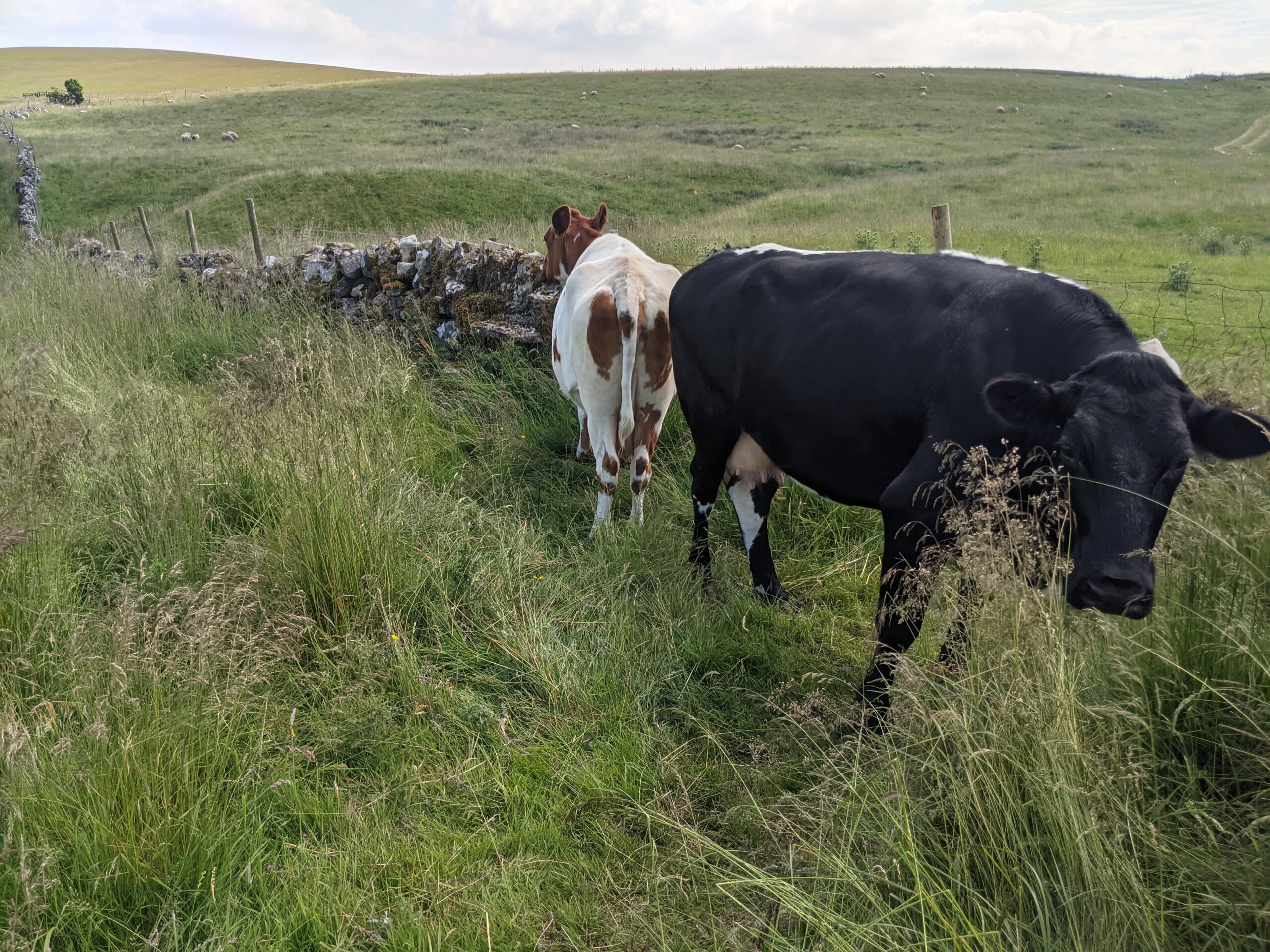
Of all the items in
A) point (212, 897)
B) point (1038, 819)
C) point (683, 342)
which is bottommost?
point (212, 897)

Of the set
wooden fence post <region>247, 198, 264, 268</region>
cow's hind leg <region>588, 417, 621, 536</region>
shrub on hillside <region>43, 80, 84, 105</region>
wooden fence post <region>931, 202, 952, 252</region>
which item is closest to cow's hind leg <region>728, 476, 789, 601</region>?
cow's hind leg <region>588, 417, 621, 536</region>

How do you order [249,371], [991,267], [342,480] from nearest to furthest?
[991,267] → [342,480] → [249,371]

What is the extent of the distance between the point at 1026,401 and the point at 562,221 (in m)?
5.64

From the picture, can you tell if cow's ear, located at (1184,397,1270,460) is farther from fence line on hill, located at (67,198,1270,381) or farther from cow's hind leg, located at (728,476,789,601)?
fence line on hill, located at (67,198,1270,381)

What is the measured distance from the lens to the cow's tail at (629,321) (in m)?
5.43

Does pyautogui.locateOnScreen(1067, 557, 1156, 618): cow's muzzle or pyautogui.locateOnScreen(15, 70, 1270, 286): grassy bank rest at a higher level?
pyautogui.locateOnScreen(15, 70, 1270, 286): grassy bank

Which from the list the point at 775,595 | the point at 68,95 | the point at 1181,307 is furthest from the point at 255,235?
the point at 68,95

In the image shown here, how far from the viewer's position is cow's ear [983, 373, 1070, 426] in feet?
8.76

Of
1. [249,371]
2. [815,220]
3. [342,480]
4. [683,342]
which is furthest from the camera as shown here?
[815,220]

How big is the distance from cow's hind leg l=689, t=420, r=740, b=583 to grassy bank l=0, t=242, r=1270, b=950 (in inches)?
6.7

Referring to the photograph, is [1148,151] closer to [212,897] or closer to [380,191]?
[380,191]

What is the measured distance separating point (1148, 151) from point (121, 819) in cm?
4934

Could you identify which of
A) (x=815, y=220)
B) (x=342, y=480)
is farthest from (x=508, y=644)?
(x=815, y=220)

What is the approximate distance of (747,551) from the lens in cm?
509
